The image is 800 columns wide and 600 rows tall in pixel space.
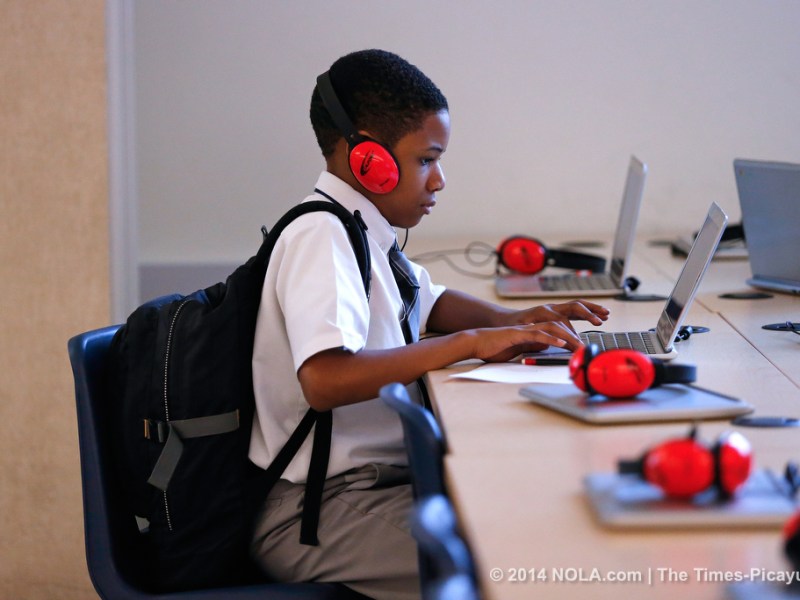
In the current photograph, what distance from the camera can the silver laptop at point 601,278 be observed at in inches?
90.2

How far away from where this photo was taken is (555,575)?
76cm

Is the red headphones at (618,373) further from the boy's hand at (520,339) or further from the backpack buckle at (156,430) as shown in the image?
the backpack buckle at (156,430)

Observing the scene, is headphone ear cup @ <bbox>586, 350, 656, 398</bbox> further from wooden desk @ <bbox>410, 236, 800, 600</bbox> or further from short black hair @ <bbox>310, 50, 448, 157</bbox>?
short black hair @ <bbox>310, 50, 448, 157</bbox>

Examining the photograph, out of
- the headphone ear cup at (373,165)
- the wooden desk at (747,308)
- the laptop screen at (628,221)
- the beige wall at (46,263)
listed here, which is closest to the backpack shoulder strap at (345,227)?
the headphone ear cup at (373,165)

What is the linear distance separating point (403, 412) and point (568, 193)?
244 cm

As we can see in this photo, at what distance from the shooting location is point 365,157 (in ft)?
4.97

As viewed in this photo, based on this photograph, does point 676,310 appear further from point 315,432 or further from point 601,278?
point 601,278

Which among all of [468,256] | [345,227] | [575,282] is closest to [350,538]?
[345,227]

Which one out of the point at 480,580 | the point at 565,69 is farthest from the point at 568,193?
the point at 480,580

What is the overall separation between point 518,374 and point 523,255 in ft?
3.87

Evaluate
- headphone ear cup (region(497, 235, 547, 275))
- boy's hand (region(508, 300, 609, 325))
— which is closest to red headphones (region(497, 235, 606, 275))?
headphone ear cup (region(497, 235, 547, 275))

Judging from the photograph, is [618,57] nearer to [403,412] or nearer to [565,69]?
[565,69]

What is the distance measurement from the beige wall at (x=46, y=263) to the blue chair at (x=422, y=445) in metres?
1.58

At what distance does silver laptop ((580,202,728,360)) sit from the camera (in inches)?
59.1
